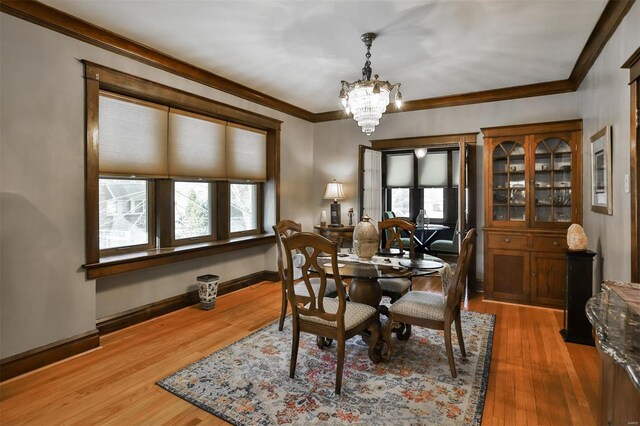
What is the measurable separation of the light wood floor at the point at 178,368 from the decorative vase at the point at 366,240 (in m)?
1.25

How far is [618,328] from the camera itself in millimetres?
1118

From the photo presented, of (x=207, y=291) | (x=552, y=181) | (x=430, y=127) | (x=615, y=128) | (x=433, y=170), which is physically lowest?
(x=207, y=291)

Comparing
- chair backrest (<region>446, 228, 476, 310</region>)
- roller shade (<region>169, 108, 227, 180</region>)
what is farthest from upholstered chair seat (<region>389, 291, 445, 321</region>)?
roller shade (<region>169, 108, 227, 180</region>)

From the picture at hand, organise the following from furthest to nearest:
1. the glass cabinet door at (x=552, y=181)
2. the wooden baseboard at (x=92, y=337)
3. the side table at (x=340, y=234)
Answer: the side table at (x=340, y=234) → the glass cabinet door at (x=552, y=181) → the wooden baseboard at (x=92, y=337)

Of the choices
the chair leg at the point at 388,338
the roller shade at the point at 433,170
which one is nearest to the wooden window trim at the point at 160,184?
the chair leg at the point at 388,338

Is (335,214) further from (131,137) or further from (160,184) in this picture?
(131,137)

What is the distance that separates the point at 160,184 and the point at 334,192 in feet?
8.50

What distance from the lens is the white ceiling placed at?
8.61 feet

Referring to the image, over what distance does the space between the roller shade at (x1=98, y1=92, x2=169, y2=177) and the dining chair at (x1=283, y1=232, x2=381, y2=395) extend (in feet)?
6.39

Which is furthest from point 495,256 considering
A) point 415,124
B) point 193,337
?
point 193,337

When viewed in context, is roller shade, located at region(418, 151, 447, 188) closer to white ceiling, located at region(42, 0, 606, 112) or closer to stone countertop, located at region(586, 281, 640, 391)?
white ceiling, located at region(42, 0, 606, 112)

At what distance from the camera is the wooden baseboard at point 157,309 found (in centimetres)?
328

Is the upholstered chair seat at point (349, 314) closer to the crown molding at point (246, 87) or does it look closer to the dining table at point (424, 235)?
the crown molding at point (246, 87)

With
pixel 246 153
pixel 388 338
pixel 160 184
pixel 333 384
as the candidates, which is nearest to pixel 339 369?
pixel 333 384
